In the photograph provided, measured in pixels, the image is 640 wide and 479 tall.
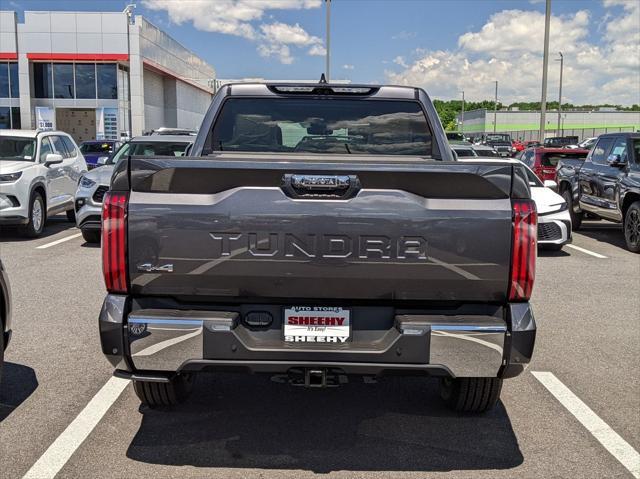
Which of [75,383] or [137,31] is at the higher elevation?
[137,31]

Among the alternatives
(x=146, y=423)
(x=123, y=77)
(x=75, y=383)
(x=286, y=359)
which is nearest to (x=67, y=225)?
(x=75, y=383)

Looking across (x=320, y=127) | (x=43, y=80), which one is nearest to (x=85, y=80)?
(x=43, y=80)

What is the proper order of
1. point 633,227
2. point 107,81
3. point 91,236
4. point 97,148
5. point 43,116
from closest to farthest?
point 633,227 → point 91,236 → point 97,148 → point 43,116 → point 107,81

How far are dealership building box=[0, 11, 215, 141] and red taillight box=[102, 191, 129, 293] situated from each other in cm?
4339

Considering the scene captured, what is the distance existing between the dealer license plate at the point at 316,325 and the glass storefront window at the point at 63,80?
154 ft

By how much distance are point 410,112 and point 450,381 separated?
1970 millimetres

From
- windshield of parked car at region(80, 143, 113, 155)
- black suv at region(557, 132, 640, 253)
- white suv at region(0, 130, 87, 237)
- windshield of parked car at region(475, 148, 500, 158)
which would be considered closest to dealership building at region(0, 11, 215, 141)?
windshield of parked car at region(80, 143, 113, 155)

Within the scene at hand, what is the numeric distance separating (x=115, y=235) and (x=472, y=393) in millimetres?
2296

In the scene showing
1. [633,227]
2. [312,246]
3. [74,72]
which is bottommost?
[633,227]

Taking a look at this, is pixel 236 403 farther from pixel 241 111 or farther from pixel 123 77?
pixel 123 77

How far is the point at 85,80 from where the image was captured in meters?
46.8

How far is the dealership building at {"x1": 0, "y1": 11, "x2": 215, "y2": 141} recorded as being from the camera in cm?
4591

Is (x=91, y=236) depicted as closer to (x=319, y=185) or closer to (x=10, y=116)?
(x=319, y=185)

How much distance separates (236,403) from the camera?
15.3 feet
